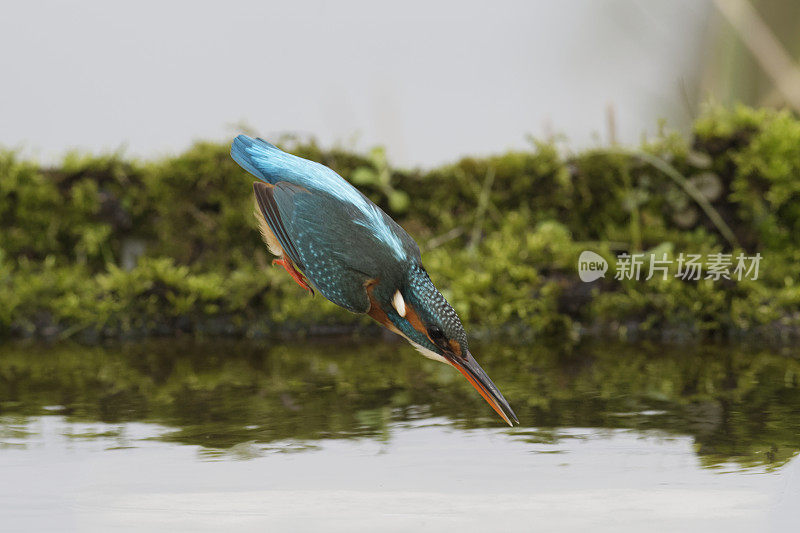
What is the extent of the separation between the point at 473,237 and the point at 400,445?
162 inches

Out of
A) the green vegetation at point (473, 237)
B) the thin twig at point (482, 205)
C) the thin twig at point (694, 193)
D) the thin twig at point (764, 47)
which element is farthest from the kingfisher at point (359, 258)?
the thin twig at point (764, 47)

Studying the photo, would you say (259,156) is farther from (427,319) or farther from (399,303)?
(427,319)

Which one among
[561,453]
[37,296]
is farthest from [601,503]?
[37,296]

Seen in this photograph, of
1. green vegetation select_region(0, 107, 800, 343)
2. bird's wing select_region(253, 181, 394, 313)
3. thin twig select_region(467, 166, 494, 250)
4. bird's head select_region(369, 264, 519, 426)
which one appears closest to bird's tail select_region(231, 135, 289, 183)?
bird's wing select_region(253, 181, 394, 313)

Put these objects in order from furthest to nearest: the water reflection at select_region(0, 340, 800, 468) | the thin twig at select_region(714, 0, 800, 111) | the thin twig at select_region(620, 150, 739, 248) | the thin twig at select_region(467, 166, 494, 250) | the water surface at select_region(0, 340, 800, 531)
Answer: the thin twig at select_region(467, 166, 494, 250) → the thin twig at select_region(620, 150, 739, 248) → the thin twig at select_region(714, 0, 800, 111) → the water reflection at select_region(0, 340, 800, 468) → the water surface at select_region(0, 340, 800, 531)

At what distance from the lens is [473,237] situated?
6777mm

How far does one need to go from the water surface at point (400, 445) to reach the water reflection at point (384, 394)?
1 cm

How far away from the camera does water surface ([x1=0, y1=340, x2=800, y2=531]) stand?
7.02ft

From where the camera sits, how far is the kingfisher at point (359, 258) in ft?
8.68

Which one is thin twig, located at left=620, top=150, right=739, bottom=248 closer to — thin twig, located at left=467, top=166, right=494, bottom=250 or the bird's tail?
thin twig, located at left=467, top=166, right=494, bottom=250

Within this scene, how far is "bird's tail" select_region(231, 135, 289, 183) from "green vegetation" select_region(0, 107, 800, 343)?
2885mm

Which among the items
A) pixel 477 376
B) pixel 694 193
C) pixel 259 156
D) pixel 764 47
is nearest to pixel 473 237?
pixel 694 193

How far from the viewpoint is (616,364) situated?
172 inches

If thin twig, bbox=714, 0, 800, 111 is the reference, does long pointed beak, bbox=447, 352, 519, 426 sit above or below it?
below
